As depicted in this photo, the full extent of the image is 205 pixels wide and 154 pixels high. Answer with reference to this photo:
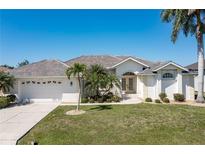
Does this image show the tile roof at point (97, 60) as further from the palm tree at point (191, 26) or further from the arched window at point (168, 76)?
the palm tree at point (191, 26)

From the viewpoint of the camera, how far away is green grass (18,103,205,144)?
8469mm

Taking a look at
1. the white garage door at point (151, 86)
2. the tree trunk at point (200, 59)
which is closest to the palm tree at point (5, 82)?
the white garage door at point (151, 86)

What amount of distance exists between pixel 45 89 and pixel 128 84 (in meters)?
11.7

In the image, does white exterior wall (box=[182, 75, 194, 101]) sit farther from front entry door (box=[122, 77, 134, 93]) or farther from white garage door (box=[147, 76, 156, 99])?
front entry door (box=[122, 77, 134, 93])

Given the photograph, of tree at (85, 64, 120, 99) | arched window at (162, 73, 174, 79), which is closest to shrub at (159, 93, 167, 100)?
arched window at (162, 73, 174, 79)

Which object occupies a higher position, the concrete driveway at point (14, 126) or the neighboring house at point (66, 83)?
the neighboring house at point (66, 83)

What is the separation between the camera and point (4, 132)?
965 cm

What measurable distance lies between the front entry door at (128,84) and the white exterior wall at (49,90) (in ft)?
26.6

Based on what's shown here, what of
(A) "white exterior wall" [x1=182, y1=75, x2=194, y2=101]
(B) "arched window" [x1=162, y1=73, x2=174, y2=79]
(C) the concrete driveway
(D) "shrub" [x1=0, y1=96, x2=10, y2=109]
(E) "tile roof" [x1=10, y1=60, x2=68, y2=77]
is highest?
(E) "tile roof" [x1=10, y1=60, x2=68, y2=77]

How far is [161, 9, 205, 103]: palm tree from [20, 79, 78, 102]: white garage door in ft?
42.7

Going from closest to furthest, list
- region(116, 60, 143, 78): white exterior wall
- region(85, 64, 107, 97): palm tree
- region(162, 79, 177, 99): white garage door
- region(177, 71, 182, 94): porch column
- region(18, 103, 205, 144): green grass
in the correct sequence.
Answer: region(18, 103, 205, 144): green grass, region(85, 64, 107, 97): palm tree, region(177, 71, 182, 94): porch column, region(162, 79, 177, 99): white garage door, region(116, 60, 143, 78): white exterior wall

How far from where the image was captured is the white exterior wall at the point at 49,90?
20.2m

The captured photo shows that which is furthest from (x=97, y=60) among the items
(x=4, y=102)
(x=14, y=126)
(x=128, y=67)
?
(x=14, y=126)

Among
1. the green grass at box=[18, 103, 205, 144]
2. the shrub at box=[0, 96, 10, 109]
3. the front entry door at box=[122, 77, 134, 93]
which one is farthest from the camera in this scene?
the front entry door at box=[122, 77, 134, 93]
